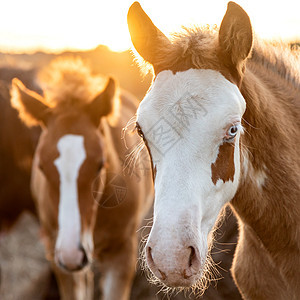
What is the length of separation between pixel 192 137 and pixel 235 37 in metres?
0.60

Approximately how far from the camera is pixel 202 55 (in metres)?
2.60

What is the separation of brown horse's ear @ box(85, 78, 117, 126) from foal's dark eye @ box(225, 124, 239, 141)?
8.43 feet

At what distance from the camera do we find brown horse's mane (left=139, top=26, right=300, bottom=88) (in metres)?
2.60

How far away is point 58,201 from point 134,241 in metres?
1.35

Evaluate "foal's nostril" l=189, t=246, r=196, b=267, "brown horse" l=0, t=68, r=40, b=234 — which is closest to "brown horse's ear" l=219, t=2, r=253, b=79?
"foal's nostril" l=189, t=246, r=196, b=267

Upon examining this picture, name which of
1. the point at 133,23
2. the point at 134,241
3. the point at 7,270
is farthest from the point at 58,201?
the point at 7,270

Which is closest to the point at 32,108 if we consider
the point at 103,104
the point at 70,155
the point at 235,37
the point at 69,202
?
the point at 103,104

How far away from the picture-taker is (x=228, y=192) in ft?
8.57

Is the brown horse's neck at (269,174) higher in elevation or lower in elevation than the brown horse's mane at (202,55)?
lower

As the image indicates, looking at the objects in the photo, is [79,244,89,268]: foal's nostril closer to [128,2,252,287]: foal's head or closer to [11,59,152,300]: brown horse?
[11,59,152,300]: brown horse

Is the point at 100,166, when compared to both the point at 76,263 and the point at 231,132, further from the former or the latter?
the point at 231,132

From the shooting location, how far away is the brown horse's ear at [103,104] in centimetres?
489

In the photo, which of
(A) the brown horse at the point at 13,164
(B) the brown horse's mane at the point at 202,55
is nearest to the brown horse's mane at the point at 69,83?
(A) the brown horse at the point at 13,164

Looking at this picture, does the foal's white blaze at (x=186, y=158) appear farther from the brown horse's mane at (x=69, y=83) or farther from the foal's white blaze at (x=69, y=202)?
the brown horse's mane at (x=69, y=83)
